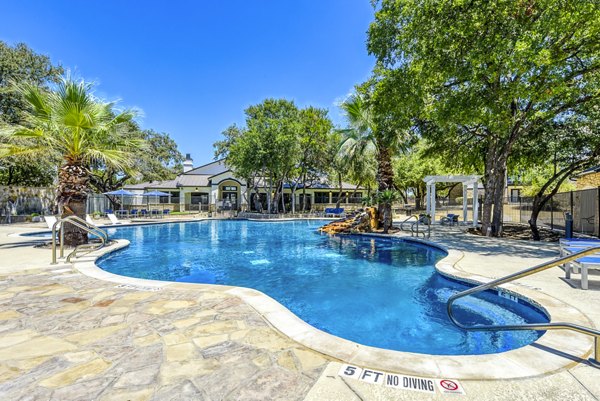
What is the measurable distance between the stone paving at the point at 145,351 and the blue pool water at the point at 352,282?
204 centimetres

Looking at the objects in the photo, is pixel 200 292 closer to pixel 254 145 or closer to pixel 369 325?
pixel 369 325

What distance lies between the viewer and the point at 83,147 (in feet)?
33.1

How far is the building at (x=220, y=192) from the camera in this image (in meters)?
32.2

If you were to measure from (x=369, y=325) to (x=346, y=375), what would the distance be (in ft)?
9.02

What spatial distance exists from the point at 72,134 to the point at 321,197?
2825 centimetres

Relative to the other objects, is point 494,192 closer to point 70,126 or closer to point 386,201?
point 386,201

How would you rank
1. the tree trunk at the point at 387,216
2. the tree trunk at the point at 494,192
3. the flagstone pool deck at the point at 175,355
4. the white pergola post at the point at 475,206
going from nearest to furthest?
the flagstone pool deck at the point at 175,355
the tree trunk at the point at 494,192
the tree trunk at the point at 387,216
the white pergola post at the point at 475,206

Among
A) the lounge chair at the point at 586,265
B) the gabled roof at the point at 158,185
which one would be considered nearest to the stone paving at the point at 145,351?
the lounge chair at the point at 586,265

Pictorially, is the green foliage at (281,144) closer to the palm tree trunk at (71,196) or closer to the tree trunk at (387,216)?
the tree trunk at (387,216)

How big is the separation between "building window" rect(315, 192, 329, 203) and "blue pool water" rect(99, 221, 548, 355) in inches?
834

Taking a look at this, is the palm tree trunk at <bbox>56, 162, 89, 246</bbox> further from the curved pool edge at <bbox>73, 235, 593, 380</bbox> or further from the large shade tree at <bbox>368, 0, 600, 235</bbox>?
the large shade tree at <bbox>368, 0, 600, 235</bbox>

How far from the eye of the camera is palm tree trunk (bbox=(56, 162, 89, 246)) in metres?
9.62

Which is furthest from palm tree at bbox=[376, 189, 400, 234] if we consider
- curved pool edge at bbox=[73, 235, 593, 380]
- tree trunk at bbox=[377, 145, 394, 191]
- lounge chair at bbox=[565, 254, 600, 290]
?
curved pool edge at bbox=[73, 235, 593, 380]

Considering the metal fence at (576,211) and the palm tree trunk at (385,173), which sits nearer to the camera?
the metal fence at (576,211)
